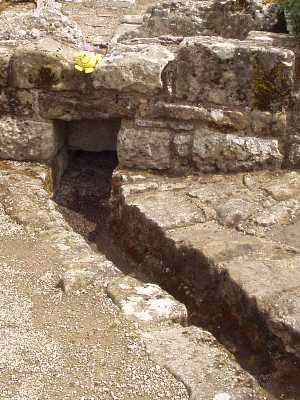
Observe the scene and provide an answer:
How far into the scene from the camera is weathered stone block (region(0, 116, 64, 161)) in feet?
14.3

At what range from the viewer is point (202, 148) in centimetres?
413

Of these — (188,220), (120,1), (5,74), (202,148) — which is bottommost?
(188,220)

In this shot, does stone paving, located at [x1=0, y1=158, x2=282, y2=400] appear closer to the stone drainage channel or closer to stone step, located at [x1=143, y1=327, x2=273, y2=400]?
stone step, located at [x1=143, y1=327, x2=273, y2=400]

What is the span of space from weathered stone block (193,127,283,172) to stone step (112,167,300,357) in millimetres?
81

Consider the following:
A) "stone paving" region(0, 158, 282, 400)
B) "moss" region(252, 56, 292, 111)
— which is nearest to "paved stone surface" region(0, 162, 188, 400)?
"stone paving" region(0, 158, 282, 400)

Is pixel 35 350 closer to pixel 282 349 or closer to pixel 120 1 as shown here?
pixel 282 349

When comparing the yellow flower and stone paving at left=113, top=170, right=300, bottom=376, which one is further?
the yellow flower

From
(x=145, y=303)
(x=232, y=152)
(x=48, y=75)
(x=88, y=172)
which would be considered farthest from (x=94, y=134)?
(x=145, y=303)

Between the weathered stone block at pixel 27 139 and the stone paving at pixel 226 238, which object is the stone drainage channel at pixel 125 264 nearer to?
the stone paving at pixel 226 238

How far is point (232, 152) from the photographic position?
4.10m

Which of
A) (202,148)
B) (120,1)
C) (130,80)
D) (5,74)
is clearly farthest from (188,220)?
(120,1)

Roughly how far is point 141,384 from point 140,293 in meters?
0.61

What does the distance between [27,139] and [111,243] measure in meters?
0.95

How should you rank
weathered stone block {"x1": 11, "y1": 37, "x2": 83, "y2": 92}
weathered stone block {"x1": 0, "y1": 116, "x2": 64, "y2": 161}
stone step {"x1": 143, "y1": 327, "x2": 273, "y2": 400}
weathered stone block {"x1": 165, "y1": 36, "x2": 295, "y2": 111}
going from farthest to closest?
weathered stone block {"x1": 0, "y1": 116, "x2": 64, "y2": 161}, weathered stone block {"x1": 11, "y1": 37, "x2": 83, "y2": 92}, weathered stone block {"x1": 165, "y1": 36, "x2": 295, "y2": 111}, stone step {"x1": 143, "y1": 327, "x2": 273, "y2": 400}
